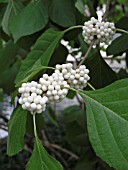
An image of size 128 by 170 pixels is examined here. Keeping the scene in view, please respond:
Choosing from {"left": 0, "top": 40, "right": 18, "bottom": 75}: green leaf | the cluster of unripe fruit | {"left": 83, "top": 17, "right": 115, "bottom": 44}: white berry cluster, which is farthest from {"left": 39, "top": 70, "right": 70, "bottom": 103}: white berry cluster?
{"left": 0, "top": 40, "right": 18, "bottom": 75}: green leaf

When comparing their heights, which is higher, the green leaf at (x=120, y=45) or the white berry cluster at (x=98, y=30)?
the white berry cluster at (x=98, y=30)

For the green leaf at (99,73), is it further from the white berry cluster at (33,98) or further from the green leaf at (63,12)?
the white berry cluster at (33,98)

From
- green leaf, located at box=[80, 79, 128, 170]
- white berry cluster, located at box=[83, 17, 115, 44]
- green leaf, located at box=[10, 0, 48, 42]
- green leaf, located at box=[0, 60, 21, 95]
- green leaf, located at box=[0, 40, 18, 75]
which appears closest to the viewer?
green leaf, located at box=[80, 79, 128, 170]

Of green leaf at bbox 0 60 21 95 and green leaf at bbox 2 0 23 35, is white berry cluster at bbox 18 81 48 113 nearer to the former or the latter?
green leaf at bbox 2 0 23 35

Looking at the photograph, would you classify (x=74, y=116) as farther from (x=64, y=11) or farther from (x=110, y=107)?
(x=110, y=107)

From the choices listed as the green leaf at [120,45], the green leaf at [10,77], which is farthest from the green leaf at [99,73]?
the green leaf at [10,77]

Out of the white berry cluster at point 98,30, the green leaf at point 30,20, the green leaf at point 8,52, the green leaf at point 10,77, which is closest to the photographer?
the white berry cluster at point 98,30

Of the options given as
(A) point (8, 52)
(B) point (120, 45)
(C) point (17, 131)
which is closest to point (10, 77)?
(A) point (8, 52)
